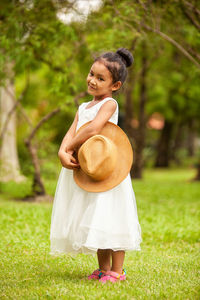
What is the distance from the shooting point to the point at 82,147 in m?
3.78

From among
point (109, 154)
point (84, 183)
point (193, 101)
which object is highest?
point (109, 154)

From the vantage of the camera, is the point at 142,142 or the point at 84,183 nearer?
the point at 84,183

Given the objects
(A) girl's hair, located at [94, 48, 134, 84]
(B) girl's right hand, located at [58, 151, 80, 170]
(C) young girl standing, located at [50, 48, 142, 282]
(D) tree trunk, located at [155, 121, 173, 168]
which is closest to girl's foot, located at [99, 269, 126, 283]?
(C) young girl standing, located at [50, 48, 142, 282]

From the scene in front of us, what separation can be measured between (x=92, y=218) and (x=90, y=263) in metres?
1.34

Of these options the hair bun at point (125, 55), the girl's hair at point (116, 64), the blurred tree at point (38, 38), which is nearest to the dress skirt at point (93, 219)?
the girl's hair at point (116, 64)

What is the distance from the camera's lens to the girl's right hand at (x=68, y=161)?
3.86 m

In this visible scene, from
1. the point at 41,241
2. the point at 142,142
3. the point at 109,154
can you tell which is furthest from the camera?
the point at 142,142

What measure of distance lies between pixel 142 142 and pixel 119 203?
562 inches

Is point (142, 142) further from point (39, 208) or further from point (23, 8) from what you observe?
point (23, 8)

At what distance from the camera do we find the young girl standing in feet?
12.3

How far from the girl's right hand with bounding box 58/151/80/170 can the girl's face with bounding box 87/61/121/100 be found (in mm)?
622

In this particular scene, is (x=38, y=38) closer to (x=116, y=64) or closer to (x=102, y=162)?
(x=116, y=64)

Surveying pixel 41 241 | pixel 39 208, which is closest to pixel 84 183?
pixel 41 241

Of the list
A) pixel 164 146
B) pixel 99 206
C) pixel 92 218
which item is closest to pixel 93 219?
pixel 92 218
